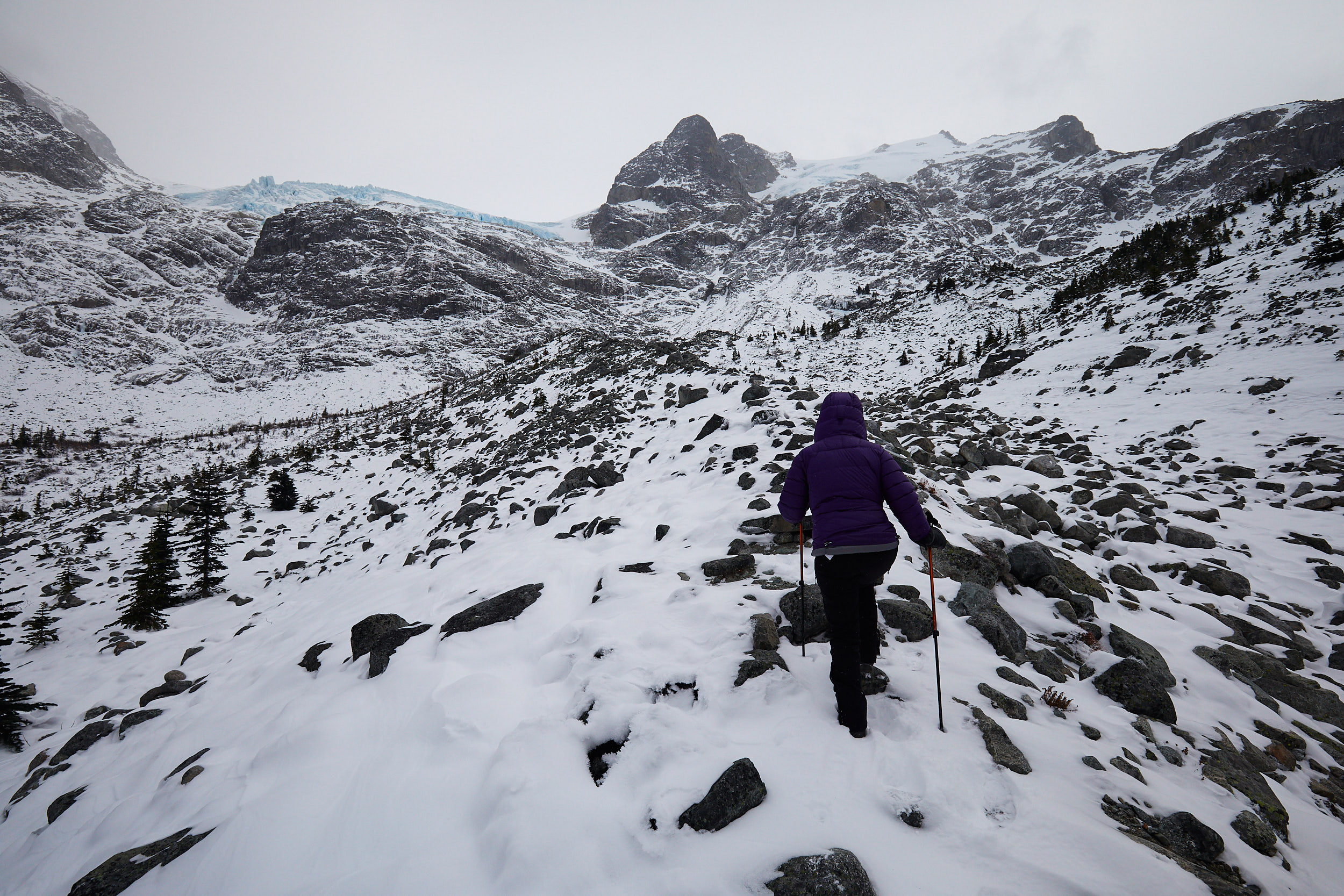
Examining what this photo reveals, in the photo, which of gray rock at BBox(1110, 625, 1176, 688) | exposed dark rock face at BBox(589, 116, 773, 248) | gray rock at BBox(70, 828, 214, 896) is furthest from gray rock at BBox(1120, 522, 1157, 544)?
exposed dark rock face at BBox(589, 116, 773, 248)

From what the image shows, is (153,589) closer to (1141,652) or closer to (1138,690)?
(1138,690)

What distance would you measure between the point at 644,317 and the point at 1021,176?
96.0m

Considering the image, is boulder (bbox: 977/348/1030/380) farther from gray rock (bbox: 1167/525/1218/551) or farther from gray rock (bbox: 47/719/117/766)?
gray rock (bbox: 47/719/117/766)

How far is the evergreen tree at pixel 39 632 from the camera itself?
338 inches

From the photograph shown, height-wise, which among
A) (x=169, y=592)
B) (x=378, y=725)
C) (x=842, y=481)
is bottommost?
(x=169, y=592)

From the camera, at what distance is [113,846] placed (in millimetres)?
3611

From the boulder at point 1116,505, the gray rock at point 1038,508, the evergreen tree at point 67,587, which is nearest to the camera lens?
the gray rock at point 1038,508

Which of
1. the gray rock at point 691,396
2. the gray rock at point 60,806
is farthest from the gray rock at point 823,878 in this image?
the gray rock at point 691,396

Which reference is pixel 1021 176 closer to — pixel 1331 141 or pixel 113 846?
pixel 1331 141

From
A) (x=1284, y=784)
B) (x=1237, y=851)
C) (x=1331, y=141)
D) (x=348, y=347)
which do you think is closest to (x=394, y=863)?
(x=1237, y=851)

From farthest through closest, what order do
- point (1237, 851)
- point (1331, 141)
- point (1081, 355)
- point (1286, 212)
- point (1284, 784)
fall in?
→ point (1331, 141) → point (1286, 212) → point (1081, 355) → point (1284, 784) → point (1237, 851)

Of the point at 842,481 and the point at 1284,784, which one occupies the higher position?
the point at 842,481

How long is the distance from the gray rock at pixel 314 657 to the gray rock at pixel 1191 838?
24.3 feet

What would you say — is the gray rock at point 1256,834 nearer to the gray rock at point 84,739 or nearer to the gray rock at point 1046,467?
the gray rock at point 1046,467
